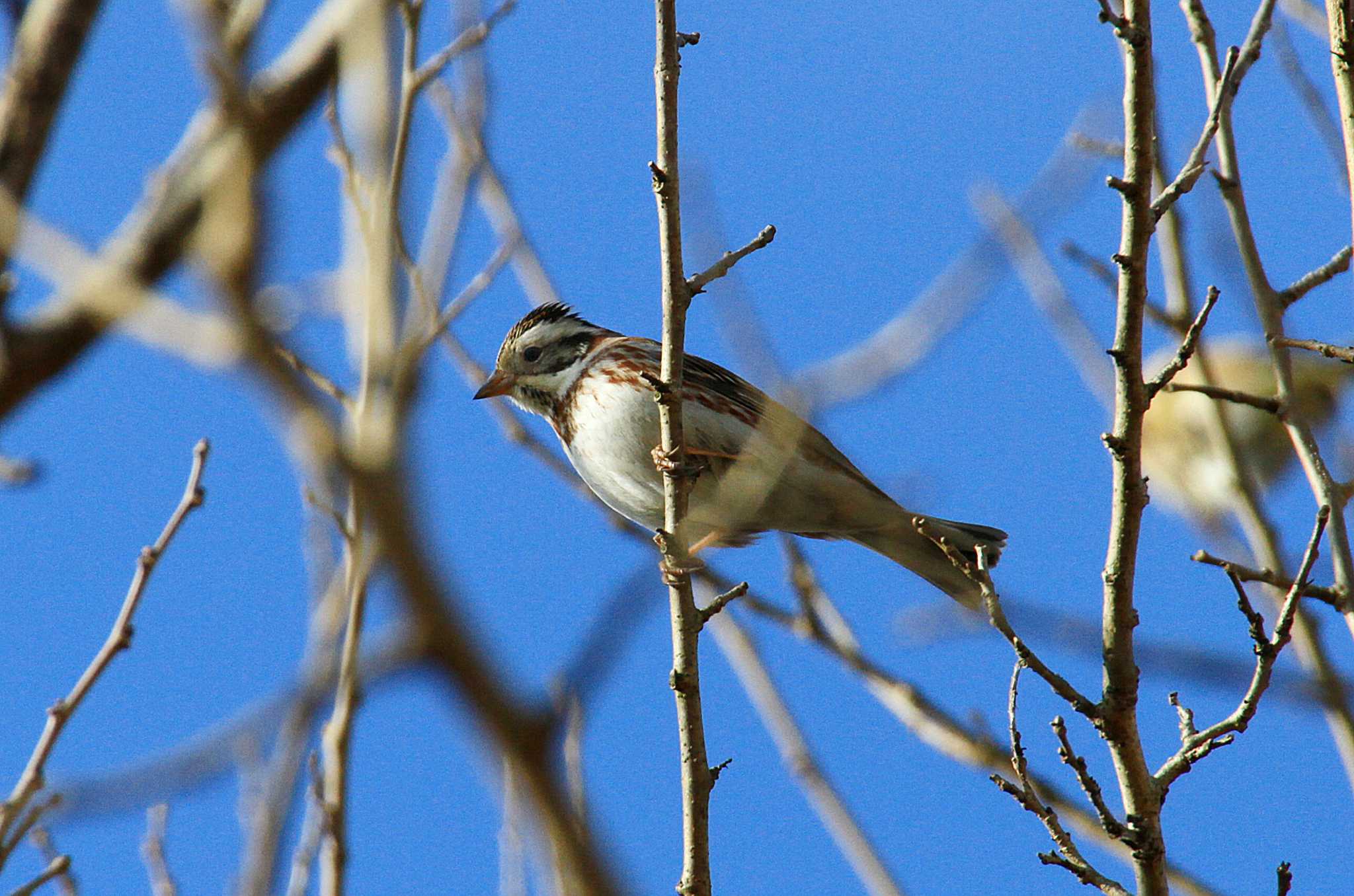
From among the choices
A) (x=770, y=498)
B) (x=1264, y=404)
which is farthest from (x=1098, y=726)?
(x=770, y=498)

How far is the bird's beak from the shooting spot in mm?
7141

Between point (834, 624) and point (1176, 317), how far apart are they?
68.3 inches

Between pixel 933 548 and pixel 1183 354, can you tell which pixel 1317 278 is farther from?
pixel 933 548

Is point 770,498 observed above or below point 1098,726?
above

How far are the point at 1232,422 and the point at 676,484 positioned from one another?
4.72 m

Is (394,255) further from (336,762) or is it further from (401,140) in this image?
(336,762)

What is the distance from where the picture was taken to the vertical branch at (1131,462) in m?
3.59

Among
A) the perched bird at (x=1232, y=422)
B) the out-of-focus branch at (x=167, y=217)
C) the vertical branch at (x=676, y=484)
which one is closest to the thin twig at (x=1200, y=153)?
the vertical branch at (x=676, y=484)

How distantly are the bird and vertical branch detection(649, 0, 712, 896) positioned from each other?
151cm

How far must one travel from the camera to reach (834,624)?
18.6 ft

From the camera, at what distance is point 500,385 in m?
7.20

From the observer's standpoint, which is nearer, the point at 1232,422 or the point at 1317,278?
the point at 1317,278

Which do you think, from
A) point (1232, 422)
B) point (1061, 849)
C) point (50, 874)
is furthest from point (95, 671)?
point (1232, 422)

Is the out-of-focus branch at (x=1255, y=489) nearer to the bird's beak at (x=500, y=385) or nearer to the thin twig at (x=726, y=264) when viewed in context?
the thin twig at (x=726, y=264)
